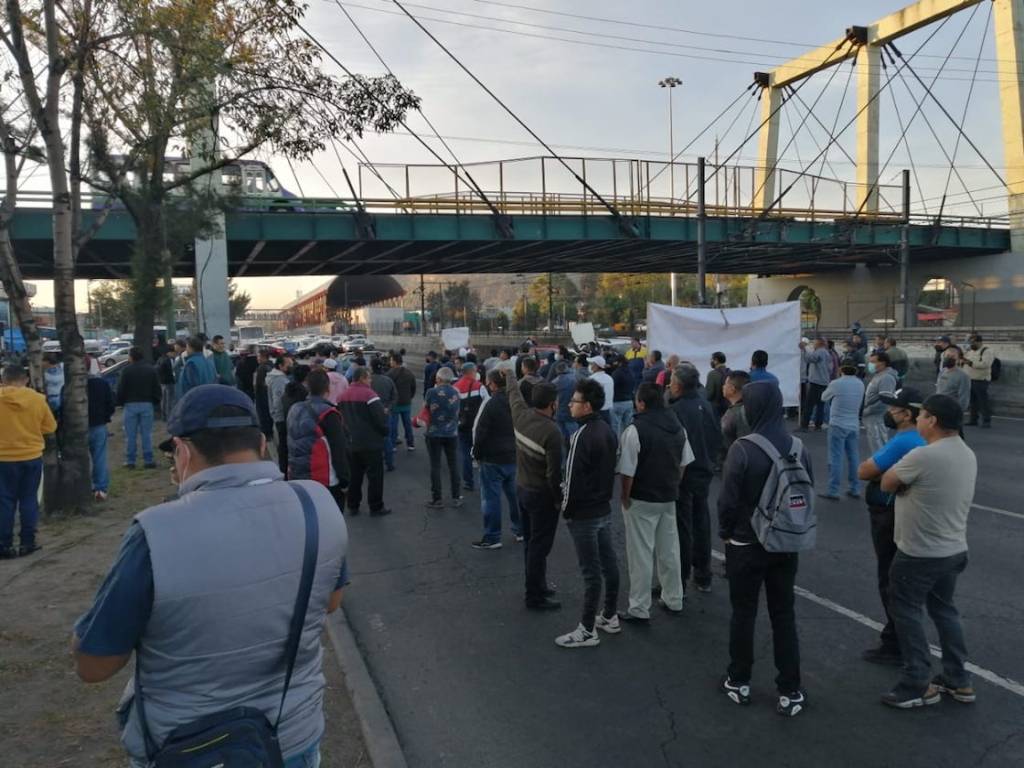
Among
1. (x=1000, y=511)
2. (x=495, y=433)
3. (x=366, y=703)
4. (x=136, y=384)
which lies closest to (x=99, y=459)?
(x=136, y=384)

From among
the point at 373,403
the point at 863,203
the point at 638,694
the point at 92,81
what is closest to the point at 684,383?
the point at 638,694

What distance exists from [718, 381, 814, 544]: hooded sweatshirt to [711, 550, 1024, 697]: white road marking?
1.81m

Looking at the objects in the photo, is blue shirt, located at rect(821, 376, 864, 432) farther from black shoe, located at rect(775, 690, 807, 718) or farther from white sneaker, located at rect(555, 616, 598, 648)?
black shoe, located at rect(775, 690, 807, 718)

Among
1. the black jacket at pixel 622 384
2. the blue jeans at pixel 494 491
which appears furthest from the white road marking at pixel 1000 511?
the blue jeans at pixel 494 491

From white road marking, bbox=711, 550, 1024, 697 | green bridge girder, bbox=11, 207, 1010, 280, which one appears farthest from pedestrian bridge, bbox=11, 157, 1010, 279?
white road marking, bbox=711, 550, 1024, 697

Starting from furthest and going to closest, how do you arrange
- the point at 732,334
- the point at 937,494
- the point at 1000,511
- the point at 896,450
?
the point at 732,334 < the point at 1000,511 < the point at 896,450 < the point at 937,494

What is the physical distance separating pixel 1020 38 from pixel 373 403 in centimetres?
4156

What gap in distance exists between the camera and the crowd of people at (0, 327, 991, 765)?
6.23ft

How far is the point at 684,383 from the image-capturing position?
6453 millimetres

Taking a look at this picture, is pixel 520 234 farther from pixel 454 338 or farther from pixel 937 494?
pixel 937 494

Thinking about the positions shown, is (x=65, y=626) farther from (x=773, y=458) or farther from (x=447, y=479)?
(x=447, y=479)

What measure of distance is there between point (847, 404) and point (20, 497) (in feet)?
30.0

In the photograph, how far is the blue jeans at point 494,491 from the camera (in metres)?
7.21

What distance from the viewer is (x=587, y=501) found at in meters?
5.08
